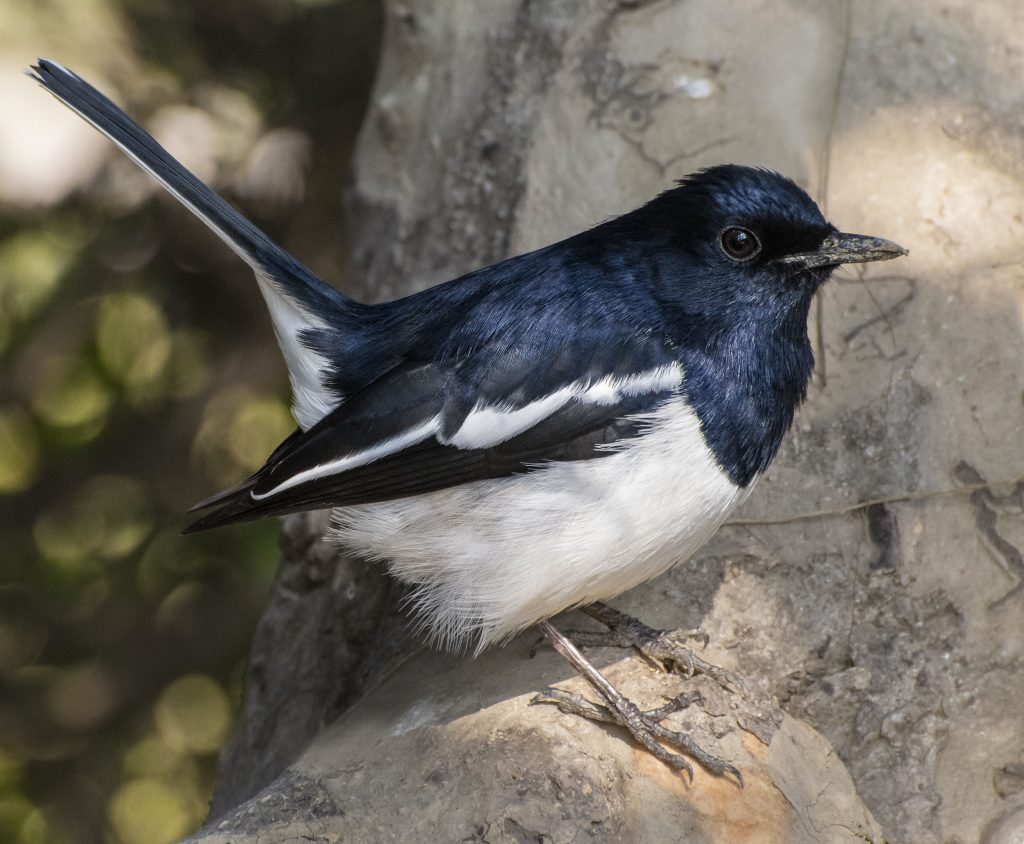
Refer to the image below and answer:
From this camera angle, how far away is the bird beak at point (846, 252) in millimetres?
2992

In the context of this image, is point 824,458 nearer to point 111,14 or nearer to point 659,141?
point 659,141

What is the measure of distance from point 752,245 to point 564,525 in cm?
83

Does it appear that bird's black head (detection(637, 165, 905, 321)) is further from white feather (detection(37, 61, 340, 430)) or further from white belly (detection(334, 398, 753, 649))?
white feather (detection(37, 61, 340, 430))

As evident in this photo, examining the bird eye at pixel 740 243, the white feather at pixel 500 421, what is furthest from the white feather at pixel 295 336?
the bird eye at pixel 740 243

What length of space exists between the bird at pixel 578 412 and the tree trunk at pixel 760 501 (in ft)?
0.91

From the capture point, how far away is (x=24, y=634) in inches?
189

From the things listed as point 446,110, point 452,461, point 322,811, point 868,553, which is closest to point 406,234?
point 446,110

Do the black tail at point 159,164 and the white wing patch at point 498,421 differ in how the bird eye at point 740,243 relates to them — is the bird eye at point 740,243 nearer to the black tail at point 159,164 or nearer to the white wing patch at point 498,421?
the white wing patch at point 498,421

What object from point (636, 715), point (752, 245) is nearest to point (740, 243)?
point (752, 245)

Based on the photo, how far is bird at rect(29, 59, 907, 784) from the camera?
113 inches

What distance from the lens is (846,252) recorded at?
2990 mm

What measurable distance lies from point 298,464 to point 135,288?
7.75 ft

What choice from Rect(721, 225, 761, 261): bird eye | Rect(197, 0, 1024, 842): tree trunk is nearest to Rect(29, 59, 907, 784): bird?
Rect(721, 225, 761, 261): bird eye

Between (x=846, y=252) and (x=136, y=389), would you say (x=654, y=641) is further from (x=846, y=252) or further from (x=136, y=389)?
(x=136, y=389)
